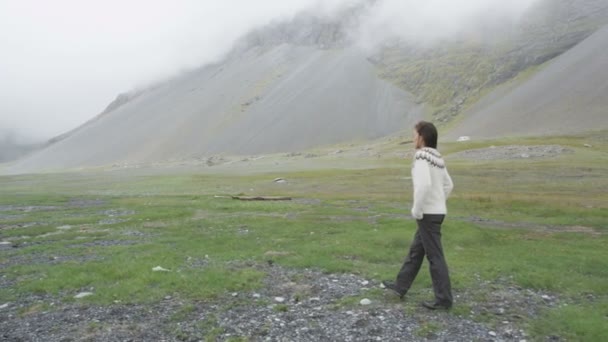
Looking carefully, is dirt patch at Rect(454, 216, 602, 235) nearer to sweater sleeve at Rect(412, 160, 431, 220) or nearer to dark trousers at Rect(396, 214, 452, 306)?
dark trousers at Rect(396, 214, 452, 306)

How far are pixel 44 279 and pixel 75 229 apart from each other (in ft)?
44.4

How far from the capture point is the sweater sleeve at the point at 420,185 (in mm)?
10195

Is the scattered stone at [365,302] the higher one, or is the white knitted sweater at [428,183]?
the white knitted sweater at [428,183]

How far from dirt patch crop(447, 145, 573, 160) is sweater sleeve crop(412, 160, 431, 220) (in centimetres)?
9770

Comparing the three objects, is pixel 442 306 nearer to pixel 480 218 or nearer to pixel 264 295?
pixel 264 295

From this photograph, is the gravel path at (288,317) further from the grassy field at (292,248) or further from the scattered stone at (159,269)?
the scattered stone at (159,269)

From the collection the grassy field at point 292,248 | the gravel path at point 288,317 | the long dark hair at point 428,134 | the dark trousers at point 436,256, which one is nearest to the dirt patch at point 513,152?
the grassy field at point 292,248

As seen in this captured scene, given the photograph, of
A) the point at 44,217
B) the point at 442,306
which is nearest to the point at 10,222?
the point at 44,217

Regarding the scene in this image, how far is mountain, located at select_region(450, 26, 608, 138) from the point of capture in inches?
6112

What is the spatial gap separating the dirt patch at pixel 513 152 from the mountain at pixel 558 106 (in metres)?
52.1

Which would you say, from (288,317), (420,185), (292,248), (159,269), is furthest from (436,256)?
(159,269)

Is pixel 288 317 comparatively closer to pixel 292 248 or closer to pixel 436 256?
pixel 436 256

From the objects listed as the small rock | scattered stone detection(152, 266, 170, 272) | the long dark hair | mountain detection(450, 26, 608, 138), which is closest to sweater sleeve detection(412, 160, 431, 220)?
the long dark hair

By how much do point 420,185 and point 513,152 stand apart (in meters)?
104
